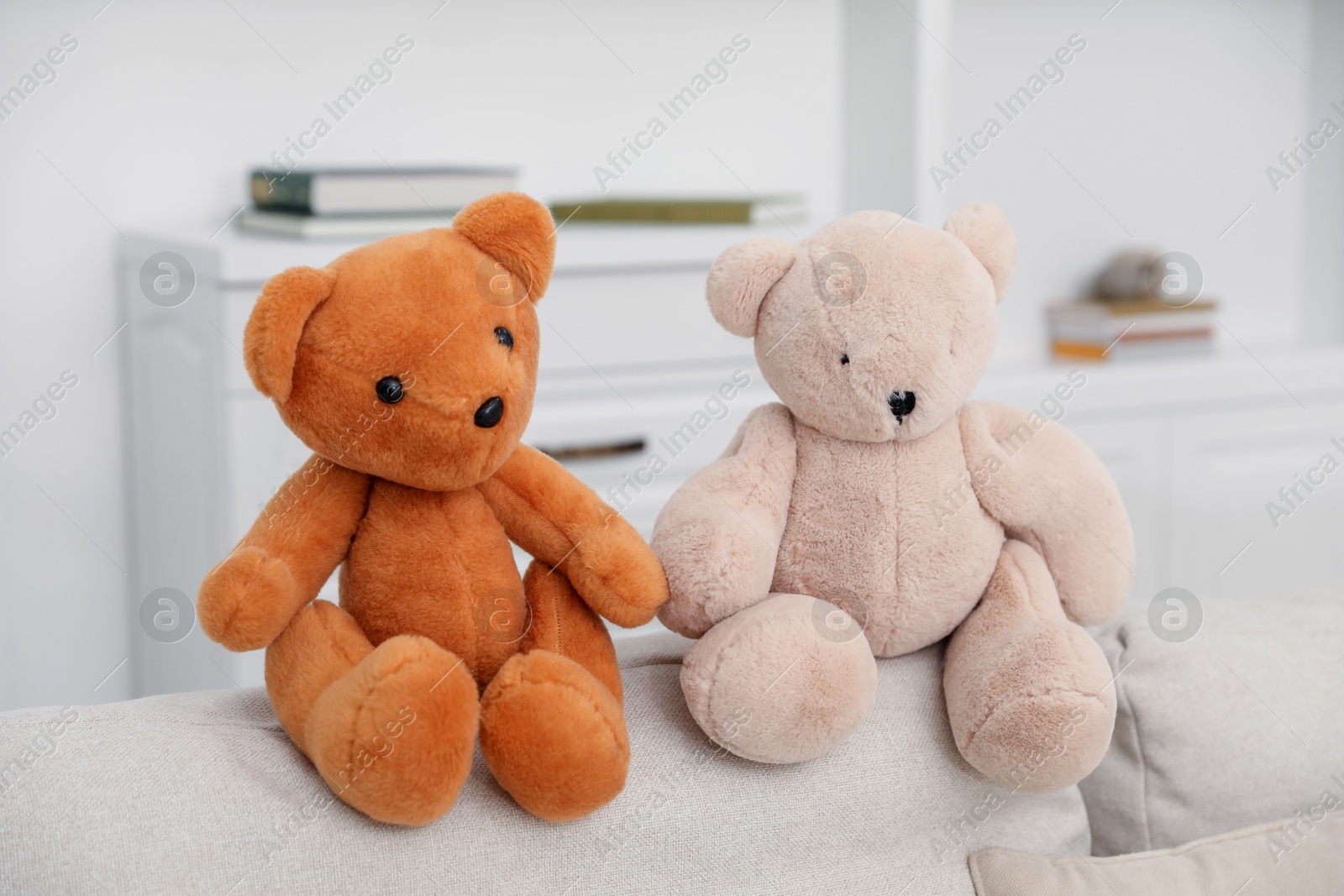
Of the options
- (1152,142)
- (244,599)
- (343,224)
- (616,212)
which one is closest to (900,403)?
(244,599)

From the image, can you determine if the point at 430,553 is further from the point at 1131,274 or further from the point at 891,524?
the point at 1131,274

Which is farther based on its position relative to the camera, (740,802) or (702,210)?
(702,210)

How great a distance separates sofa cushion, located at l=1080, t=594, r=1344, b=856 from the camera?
2.63ft

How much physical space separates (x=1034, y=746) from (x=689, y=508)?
9.4 inches

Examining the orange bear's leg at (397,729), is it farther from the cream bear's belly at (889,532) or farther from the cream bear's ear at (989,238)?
the cream bear's ear at (989,238)

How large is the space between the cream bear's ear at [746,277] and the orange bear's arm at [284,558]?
9.4 inches

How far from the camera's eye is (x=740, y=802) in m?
0.68

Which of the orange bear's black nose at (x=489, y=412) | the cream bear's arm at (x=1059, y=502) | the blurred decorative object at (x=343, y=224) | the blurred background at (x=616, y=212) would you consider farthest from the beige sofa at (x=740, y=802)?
the blurred decorative object at (x=343, y=224)

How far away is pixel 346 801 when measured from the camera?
0.60 meters

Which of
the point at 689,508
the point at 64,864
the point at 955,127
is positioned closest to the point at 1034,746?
the point at 689,508

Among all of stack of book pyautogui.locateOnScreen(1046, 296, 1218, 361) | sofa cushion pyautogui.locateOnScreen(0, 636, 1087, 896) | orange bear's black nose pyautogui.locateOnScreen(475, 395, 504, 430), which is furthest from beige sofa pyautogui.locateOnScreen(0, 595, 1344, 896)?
stack of book pyautogui.locateOnScreen(1046, 296, 1218, 361)

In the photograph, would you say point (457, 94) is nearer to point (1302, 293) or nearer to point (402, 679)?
point (402, 679)

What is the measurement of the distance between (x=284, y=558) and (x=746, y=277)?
1.03 feet

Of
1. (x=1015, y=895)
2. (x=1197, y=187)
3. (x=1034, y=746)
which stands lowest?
(x=1015, y=895)
